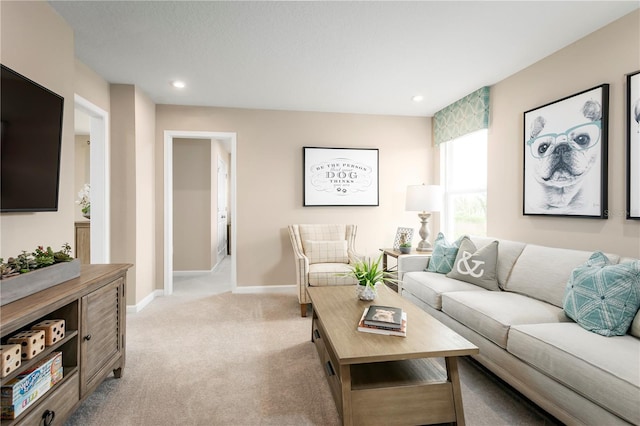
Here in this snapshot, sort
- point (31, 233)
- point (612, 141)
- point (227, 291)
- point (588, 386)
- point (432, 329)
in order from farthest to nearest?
point (227, 291), point (612, 141), point (31, 233), point (432, 329), point (588, 386)

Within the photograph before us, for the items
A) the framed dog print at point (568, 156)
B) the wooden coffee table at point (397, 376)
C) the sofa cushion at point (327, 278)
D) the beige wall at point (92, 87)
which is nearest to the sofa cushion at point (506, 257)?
the framed dog print at point (568, 156)

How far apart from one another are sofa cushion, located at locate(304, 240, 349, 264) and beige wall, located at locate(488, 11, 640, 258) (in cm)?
168

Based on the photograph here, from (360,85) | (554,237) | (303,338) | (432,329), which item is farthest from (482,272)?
(360,85)

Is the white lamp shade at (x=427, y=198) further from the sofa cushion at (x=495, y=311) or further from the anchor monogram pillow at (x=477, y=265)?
the sofa cushion at (x=495, y=311)

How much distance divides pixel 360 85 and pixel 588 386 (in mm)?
3086

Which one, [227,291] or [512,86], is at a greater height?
[512,86]

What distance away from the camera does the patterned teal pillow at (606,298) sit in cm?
172

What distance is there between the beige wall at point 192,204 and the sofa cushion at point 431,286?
358 cm

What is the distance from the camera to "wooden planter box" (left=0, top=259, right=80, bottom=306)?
1378 millimetres

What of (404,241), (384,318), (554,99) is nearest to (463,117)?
(554,99)

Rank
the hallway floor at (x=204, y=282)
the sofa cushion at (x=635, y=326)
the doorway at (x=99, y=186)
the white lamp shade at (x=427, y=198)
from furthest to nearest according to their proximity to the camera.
Answer: 1. the hallway floor at (x=204, y=282)
2. the white lamp shade at (x=427, y=198)
3. the doorway at (x=99, y=186)
4. the sofa cushion at (x=635, y=326)

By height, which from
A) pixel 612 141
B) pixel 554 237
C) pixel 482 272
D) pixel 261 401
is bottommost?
pixel 261 401

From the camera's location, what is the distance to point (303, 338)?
2.88 m

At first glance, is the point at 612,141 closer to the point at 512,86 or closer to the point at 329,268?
the point at 512,86
